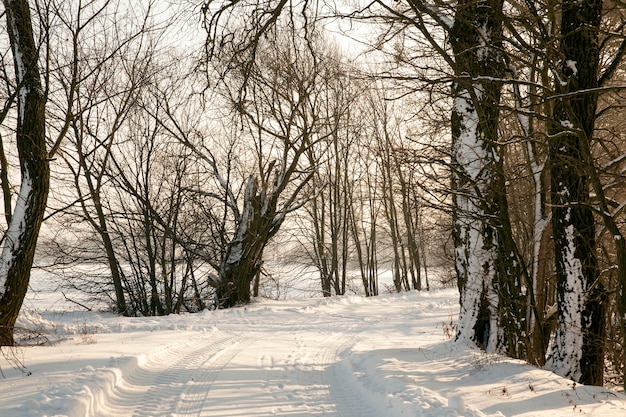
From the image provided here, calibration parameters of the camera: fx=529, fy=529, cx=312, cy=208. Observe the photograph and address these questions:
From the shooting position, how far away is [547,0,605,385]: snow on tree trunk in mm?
6527

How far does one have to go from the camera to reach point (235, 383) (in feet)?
22.1

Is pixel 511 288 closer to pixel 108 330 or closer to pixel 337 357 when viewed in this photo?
pixel 337 357

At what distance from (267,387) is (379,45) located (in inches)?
189

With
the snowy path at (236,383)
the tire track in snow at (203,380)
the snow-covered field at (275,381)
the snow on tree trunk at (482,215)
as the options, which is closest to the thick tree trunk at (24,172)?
the snow-covered field at (275,381)

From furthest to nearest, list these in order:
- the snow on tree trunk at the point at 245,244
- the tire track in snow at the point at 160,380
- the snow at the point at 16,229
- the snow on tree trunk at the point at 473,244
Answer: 1. the snow on tree trunk at the point at 245,244
2. the snow at the point at 16,229
3. the snow on tree trunk at the point at 473,244
4. the tire track in snow at the point at 160,380

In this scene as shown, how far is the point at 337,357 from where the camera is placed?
8.81m

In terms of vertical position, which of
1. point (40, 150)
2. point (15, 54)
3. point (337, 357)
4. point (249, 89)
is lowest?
point (337, 357)

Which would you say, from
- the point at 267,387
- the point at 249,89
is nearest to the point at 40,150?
the point at 267,387

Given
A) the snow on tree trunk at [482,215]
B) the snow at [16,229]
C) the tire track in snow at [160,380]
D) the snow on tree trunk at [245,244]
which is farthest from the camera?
the snow on tree trunk at [245,244]

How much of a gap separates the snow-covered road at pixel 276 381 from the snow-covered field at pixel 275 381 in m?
0.01

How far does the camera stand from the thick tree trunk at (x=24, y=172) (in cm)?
838

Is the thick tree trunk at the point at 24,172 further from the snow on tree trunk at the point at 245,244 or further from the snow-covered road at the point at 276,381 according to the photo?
the snow on tree trunk at the point at 245,244

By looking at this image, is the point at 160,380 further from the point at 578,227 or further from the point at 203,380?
the point at 578,227

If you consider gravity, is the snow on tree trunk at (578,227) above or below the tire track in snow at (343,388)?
above
